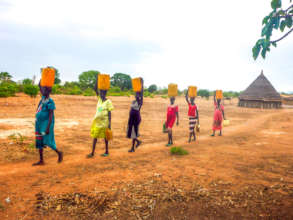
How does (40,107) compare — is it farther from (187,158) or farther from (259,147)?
(259,147)

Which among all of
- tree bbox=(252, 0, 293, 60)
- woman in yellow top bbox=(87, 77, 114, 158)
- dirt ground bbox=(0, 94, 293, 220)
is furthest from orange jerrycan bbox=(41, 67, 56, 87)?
tree bbox=(252, 0, 293, 60)

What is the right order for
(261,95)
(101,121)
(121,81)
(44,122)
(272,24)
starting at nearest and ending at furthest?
(272,24)
(44,122)
(101,121)
(261,95)
(121,81)

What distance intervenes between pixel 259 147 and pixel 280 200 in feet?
11.9

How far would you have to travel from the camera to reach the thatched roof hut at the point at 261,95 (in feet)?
74.7

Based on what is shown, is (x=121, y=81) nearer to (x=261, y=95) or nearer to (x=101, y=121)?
(x=261, y=95)

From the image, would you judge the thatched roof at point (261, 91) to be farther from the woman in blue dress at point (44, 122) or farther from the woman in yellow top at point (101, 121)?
the woman in blue dress at point (44, 122)

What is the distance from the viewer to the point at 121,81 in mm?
46531

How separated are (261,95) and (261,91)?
527 millimetres

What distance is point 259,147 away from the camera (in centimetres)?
609

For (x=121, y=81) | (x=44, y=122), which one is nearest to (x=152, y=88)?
(x=121, y=81)

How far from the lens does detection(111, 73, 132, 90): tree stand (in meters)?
46.5

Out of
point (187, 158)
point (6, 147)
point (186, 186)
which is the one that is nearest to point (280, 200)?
point (186, 186)

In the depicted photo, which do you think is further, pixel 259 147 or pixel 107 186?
pixel 259 147

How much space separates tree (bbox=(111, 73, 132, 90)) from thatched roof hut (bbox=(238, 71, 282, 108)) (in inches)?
1144
